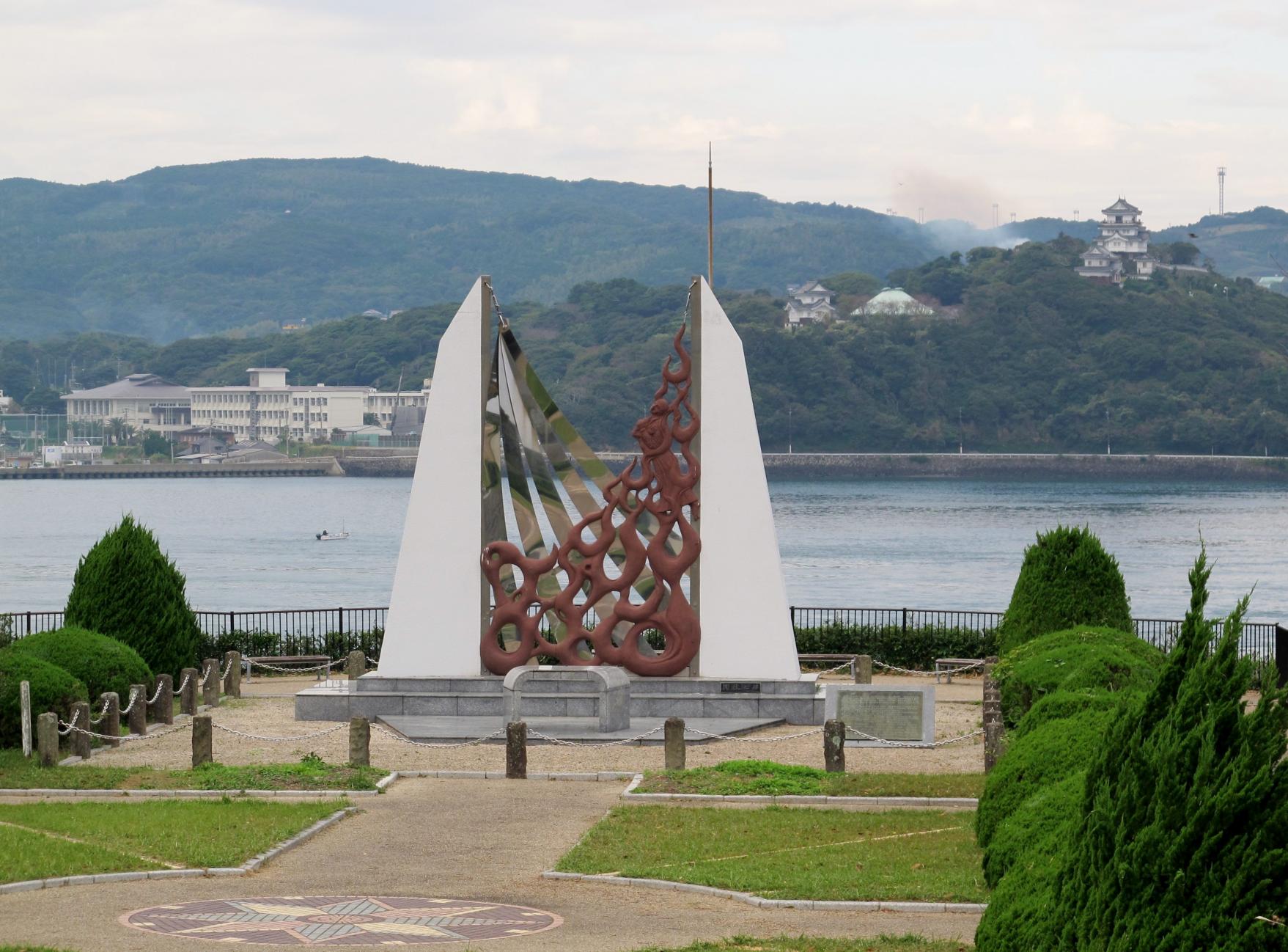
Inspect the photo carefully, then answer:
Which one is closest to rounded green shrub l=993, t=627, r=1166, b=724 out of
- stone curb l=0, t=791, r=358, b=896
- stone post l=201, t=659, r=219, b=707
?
stone curb l=0, t=791, r=358, b=896

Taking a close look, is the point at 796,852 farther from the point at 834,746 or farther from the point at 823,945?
the point at 834,746

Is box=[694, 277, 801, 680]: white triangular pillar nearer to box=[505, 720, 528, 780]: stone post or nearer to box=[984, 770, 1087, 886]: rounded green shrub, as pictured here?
box=[505, 720, 528, 780]: stone post

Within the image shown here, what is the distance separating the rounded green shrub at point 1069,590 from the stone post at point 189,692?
10.6m

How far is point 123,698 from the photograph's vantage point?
22734mm

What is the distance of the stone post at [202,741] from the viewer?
765 inches

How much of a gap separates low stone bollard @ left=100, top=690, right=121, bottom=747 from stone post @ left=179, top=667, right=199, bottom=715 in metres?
2.54

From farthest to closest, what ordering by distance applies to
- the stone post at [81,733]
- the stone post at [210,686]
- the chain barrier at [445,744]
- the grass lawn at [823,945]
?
1. the stone post at [210,686]
2. the chain barrier at [445,744]
3. the stone post at [81,733]
4. the grass lawn at [823,945]

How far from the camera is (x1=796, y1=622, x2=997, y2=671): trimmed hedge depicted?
30.2m

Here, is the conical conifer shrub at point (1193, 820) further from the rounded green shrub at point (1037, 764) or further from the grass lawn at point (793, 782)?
the grass lawn at point (793, 782)

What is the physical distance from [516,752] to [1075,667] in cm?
579

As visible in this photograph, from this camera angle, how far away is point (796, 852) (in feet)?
49.2

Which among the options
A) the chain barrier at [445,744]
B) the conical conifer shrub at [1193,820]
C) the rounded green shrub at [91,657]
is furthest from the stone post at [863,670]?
the conical conifer shrub at [1193,820]

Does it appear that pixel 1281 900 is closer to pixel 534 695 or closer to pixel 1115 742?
pixel 1115 742

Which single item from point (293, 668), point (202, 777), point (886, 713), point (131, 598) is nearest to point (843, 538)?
point (293, 668)
